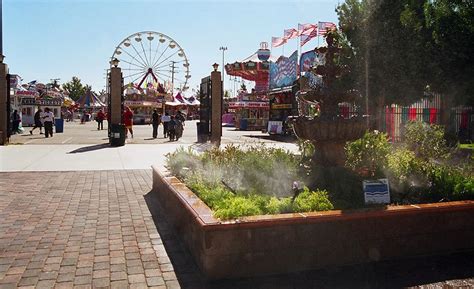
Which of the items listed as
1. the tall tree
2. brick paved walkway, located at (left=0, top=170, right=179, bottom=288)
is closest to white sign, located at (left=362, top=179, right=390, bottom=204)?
brick paved walkway, located at (left=0, top=170, right=179, bottom=288)

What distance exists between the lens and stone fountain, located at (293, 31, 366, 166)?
6.79 metres

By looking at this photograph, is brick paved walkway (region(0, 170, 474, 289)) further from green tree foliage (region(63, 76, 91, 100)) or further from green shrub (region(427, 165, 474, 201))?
green tree foliage (region(63, 76, 91, 100))

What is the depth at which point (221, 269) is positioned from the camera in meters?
→ 4.25

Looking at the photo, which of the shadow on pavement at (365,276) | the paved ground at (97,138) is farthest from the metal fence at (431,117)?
the shadow on pavement at (365,276)

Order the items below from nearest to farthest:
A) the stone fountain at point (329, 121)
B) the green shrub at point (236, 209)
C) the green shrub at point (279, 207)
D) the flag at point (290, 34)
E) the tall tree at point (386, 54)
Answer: the green shrub at point (236, 209) < the green shrub at point (279, 207) < the stone fountain at point (329, 121) < the tall tree at point (386, 54) < the flag at point (290, 34)

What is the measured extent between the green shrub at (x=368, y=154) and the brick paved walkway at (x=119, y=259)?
6.21 ft

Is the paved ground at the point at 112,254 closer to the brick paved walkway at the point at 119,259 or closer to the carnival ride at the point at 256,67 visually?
the brick paved walkway at the point at 119,259

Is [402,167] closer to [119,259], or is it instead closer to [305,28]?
[119,259]

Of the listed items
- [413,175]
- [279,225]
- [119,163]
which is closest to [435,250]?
[413,175]

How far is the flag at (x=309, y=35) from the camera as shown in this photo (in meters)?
33.7

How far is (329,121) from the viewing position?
6.75 meters

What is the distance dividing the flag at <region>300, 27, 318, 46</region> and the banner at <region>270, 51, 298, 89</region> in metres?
3.38

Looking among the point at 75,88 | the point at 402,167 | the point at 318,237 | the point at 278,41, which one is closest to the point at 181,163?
the point at 402,167

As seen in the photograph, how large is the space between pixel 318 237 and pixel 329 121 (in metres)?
2.62
